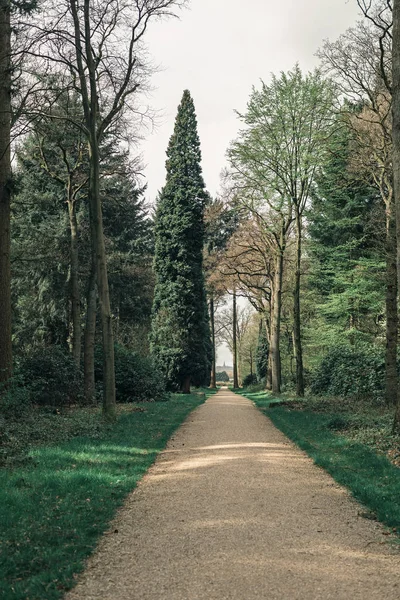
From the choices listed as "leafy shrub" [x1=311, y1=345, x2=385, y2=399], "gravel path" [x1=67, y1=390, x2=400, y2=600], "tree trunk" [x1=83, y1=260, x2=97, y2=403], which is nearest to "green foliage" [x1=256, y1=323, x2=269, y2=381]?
"leafy shrub" [x1=311, y1=345, x2=385, y2=399]

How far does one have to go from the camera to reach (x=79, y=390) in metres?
17.5

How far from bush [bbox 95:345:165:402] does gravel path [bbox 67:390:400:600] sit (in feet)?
43.2

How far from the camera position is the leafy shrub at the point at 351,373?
1895 centimetres

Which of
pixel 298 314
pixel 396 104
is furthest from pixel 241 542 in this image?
pixel 298 314

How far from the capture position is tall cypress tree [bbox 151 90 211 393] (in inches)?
1204

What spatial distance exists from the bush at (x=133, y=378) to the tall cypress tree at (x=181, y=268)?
7286mm

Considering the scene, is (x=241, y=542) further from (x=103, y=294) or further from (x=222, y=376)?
(x=222, y=376)

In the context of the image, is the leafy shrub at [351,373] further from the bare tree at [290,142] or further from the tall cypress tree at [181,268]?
the tall cypress tree at [181,268]

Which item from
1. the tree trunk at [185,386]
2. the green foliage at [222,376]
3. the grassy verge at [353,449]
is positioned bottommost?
the green foliage at [222,376]

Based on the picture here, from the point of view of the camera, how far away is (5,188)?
42.6 ft

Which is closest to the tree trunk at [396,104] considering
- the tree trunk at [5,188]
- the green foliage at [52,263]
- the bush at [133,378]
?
the tree trunk at [5,188]

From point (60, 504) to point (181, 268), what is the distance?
26.2m

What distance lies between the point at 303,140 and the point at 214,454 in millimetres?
15044

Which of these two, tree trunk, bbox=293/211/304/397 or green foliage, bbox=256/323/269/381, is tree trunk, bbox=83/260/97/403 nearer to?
tree trunk, bbox=293/211/304/397
